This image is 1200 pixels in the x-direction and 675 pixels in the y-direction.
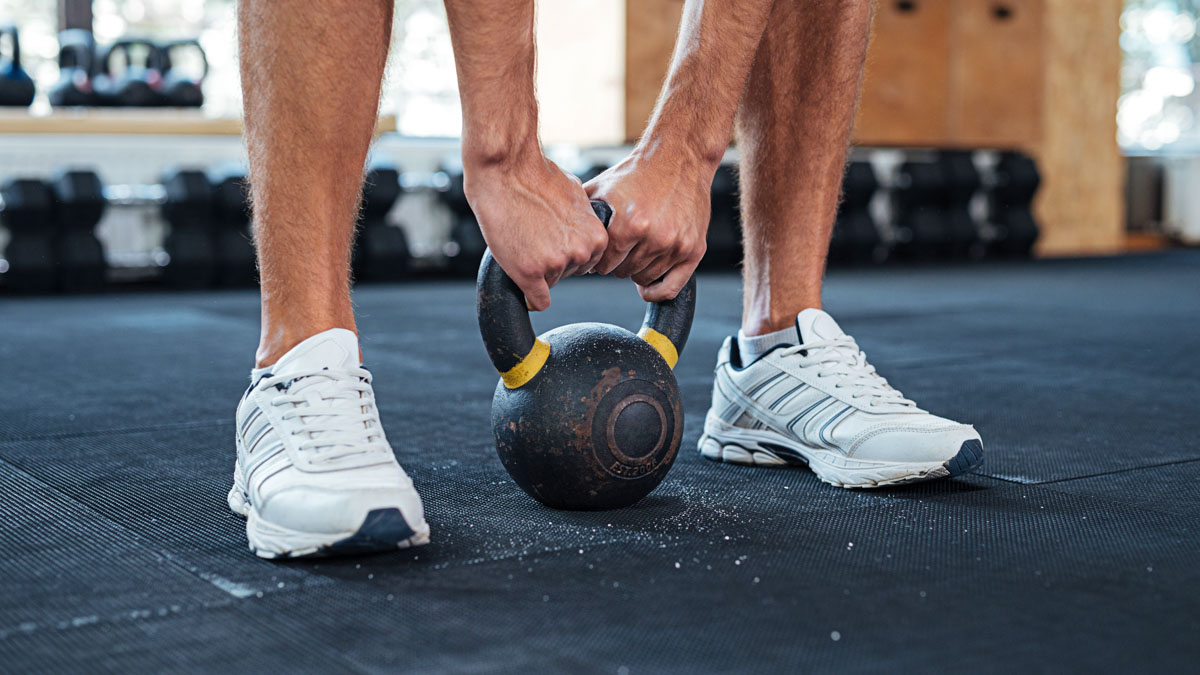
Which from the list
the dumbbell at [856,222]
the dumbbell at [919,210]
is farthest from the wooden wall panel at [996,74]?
the dumbbell at [856,222]

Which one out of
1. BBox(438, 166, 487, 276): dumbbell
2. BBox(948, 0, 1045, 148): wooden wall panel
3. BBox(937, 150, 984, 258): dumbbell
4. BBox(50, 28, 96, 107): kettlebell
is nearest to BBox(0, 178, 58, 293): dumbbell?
BBox(50, 28, 96, 107): kettlebell

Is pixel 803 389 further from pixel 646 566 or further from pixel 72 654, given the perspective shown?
pixel 72 654

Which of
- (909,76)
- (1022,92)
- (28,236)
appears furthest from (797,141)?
(1022,92)

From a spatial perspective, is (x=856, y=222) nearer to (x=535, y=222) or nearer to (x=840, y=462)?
(x=840, y=462)

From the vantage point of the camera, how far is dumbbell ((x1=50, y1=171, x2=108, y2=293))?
3.79 m

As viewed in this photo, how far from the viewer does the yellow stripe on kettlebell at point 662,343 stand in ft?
3.52

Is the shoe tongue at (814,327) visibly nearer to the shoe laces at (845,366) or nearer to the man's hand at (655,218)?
the shoe laces at (845,366)

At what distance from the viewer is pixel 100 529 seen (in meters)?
0.95

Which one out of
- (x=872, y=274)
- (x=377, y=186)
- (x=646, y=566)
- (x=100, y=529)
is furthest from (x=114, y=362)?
(x=872, y=274)

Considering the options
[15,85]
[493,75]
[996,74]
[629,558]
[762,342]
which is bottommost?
[629,558]

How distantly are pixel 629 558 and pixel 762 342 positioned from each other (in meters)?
0.43

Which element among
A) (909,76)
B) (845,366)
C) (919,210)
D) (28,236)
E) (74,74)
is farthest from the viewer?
(909,76)

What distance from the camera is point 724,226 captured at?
4773 mm

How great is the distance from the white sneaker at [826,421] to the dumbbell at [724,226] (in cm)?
344
